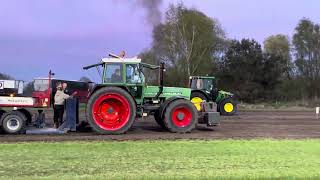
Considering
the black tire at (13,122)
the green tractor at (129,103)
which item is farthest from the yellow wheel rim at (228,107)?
the black tire at (13,122)

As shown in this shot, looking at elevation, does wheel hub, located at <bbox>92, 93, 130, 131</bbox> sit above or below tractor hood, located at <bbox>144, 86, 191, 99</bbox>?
below

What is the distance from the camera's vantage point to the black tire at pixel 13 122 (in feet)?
59.3

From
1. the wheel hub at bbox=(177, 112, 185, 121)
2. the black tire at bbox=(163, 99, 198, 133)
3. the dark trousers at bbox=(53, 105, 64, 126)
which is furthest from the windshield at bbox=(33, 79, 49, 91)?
the wheel hub at bbox=(177, 112, 185, 121)

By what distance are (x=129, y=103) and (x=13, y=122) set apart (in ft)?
12.3

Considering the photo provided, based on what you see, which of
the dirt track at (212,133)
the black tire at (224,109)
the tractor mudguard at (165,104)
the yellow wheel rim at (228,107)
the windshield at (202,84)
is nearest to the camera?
the dirt track at (212,133)

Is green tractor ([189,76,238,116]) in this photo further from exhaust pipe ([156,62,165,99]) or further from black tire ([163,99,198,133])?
black tire ([163,99,198,133])

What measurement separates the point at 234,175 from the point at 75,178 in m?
2.74

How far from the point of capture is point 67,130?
1869cm

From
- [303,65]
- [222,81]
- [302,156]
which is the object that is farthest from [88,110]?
[303,65]

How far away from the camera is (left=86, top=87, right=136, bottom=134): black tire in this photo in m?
18.4

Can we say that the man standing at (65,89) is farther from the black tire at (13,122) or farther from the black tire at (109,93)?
the black tire at (13,122)

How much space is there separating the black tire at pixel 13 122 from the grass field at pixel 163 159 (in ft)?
10.8

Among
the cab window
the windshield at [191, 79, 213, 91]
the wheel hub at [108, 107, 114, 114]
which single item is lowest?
the wheel hub at [108, 107, 114, 114]

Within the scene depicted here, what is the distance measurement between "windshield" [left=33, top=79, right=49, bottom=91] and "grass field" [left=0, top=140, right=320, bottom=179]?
511 cm
